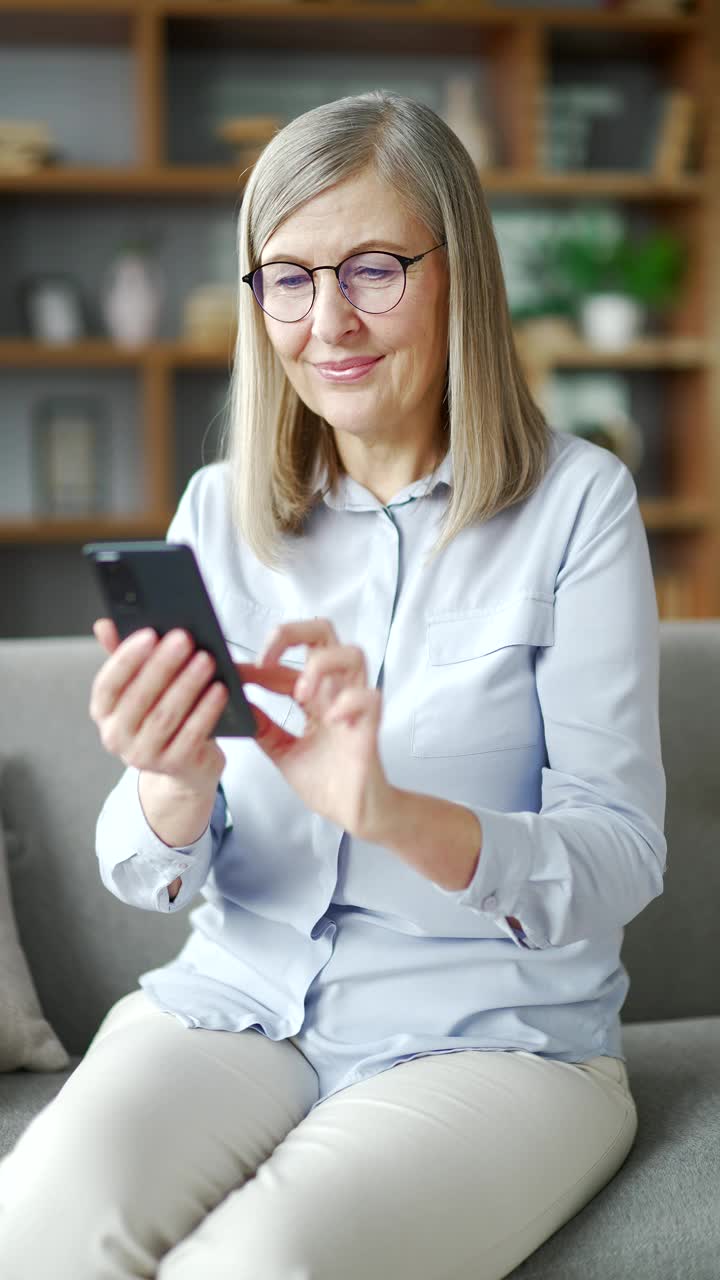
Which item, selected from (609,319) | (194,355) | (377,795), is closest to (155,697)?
(377,795)

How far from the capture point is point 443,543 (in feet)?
3.90

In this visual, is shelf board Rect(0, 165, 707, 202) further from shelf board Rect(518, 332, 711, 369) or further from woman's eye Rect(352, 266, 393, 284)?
woman's eye Rect(352, 266, 393, 284)

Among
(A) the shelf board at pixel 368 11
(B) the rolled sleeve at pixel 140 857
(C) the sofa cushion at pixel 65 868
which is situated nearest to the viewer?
(B) the rolled sleeve at pixel 140 857

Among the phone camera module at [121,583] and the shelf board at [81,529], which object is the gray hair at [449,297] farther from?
the shelf board at [81,529]

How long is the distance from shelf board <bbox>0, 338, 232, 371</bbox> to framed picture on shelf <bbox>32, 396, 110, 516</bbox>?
19cm

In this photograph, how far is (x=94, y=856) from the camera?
58.4 inches

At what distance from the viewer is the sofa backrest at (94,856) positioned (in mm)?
1483

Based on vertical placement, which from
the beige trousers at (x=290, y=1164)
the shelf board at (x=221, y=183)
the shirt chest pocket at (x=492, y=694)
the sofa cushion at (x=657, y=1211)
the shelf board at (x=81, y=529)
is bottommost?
the shelf board at (x=81, y=529)

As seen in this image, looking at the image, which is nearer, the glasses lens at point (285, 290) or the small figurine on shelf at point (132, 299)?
the glasses lens at point (285, 290)

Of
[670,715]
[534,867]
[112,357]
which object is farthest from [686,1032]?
[112,357]

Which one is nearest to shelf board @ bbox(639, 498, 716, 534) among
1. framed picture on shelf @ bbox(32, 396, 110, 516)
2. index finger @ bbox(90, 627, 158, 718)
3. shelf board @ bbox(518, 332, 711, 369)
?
shelf board @ bbox(518, 332, 711, 369)

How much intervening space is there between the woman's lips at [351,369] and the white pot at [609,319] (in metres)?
2.95

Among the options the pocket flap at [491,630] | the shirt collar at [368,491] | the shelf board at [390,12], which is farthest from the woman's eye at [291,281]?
the shelf board at [390,12]

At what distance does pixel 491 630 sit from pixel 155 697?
0.35 meters
